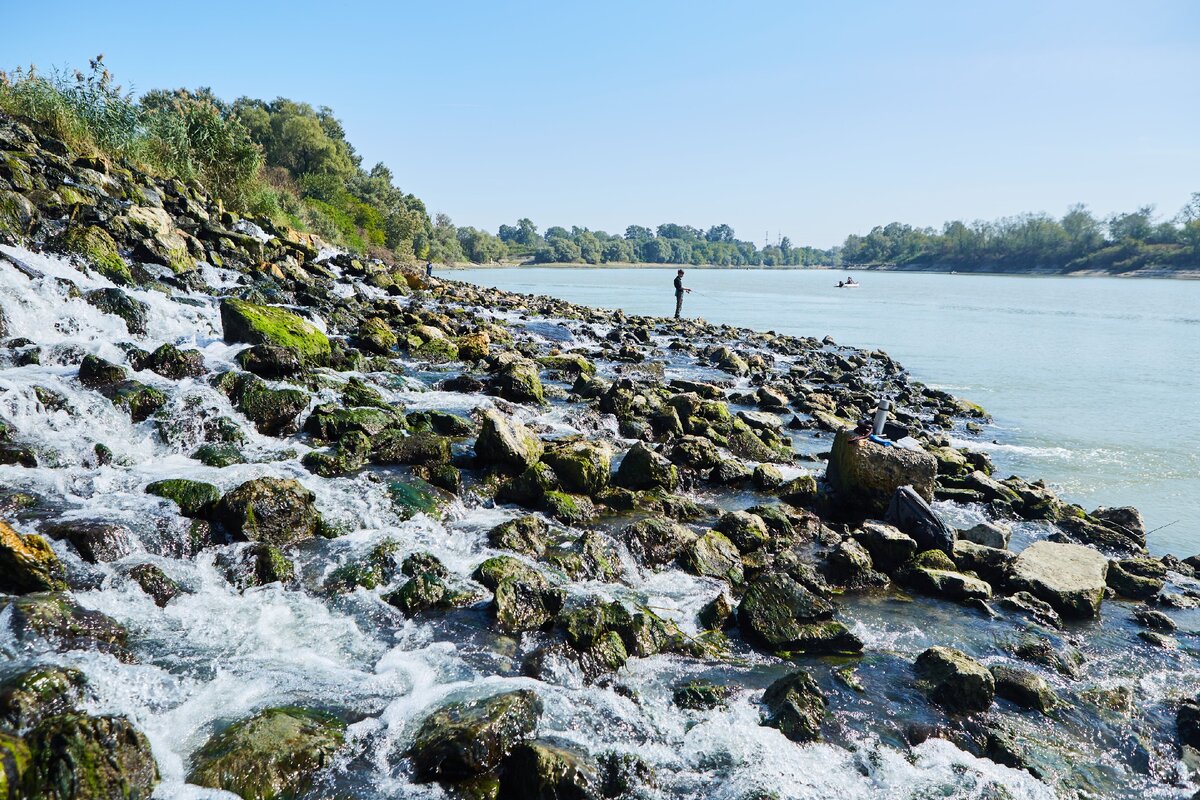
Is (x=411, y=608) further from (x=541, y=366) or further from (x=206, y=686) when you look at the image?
(x=541, y=366)

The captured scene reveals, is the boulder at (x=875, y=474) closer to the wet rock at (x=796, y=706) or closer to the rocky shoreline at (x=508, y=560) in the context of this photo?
the rocky shoreline at (x=508, y=560)

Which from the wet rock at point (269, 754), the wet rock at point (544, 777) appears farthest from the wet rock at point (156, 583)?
the wet rock at point (544, 777)

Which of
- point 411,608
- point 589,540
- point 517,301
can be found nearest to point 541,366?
point 589,540

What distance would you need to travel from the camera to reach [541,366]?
20.0 metres

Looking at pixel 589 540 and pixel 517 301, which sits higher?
pixel 517 301

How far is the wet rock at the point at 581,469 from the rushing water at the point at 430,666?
109 cm

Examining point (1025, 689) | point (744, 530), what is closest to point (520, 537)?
point (744, 530)

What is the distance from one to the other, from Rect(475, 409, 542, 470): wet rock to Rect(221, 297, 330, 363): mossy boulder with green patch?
537cm

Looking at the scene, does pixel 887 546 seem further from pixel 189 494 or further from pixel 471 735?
pixel 189 494

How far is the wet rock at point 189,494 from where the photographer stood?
757 cm

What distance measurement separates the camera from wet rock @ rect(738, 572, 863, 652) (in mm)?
6945

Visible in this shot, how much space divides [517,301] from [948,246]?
6111 inches

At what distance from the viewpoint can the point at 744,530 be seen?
9.29 metres

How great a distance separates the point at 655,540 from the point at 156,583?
5452mm
